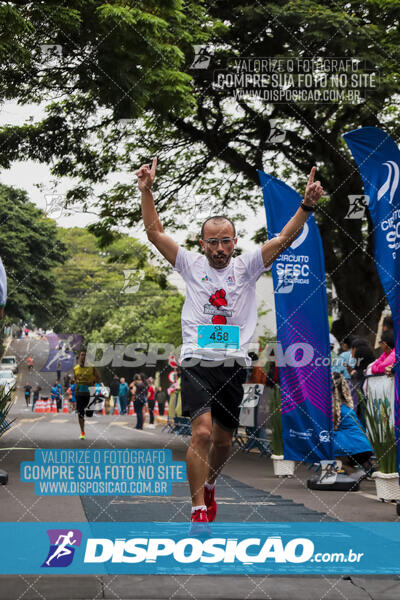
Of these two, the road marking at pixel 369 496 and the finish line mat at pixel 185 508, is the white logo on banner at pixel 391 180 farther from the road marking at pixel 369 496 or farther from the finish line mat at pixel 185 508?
the road marking at pixel 369 496

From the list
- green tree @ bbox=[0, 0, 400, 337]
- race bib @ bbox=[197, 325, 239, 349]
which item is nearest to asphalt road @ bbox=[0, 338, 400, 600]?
race bib @ bbox=[197, 325, 239, 349]

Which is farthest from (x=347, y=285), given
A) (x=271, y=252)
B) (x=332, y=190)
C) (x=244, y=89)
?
(x=271, y=252)

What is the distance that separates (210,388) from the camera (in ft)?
14.6

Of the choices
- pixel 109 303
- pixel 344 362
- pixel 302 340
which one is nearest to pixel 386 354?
pixel 302 340

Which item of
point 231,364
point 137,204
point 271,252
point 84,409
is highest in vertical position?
point 137,204

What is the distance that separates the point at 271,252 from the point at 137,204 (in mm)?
12588

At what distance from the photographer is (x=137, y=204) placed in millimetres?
17016

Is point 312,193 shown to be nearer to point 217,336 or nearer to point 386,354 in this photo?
point 217,336

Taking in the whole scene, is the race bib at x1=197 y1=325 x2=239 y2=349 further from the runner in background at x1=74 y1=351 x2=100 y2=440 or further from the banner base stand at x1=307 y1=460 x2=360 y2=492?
the runner in background at x1=74 y1=351 x2=100 y2=440

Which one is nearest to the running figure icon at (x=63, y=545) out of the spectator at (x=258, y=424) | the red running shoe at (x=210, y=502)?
the red running shoe at (x=210, y=502)

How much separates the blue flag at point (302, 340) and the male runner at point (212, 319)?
→ 184 inches

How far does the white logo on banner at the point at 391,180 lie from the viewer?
265 inches

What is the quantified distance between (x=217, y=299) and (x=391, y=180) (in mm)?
2897

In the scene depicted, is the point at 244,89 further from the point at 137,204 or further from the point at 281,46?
the point at 137,204
